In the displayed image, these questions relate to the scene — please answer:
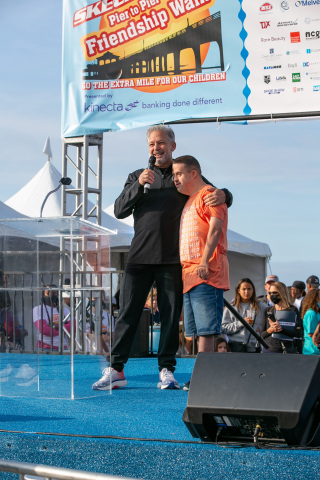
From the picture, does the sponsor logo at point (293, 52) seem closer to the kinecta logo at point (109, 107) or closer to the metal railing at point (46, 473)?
the kinecta logo at point (109, 107)

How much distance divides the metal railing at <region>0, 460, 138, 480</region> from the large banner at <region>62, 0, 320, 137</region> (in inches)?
236

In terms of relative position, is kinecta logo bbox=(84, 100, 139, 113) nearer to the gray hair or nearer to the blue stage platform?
the gray hair

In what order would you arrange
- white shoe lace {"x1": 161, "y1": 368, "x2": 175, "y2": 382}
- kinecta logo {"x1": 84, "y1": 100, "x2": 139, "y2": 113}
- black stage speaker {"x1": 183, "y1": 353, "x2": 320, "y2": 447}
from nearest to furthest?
1. black stage speaker {"x1": 183, "y1": 353, "x2": 320, "y2": 447}
2. white shoe lace {"x1": 161, "y1": 368, "x2": 175, "y2": 382}
3. kinecta logo {"x1": 84, "y1": 100, "x2": 139, "y2": 113}

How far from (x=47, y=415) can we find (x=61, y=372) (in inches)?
29.6

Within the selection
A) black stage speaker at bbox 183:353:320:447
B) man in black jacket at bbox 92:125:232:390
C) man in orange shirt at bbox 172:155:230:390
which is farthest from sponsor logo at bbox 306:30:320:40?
black stage speaker at bbox 183:353:320:447

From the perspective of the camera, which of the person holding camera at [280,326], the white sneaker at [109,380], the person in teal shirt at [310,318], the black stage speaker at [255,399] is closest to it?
the black stage speaker at [255,399]

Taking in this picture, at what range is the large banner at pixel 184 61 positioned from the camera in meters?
Result: 7.58

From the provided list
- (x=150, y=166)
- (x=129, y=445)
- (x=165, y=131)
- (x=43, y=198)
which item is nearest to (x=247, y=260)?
(x=43, y=198)

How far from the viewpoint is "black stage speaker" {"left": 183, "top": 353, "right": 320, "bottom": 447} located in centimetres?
263

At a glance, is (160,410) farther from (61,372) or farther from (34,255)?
Answer: (34,255)

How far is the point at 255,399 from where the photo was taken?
8.85 feet

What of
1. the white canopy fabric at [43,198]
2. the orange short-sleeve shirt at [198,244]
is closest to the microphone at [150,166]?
the orange short-sleeve shirt at [198,244]

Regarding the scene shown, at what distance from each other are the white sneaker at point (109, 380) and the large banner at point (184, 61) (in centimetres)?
394

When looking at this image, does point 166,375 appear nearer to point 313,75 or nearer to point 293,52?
point 313,75
